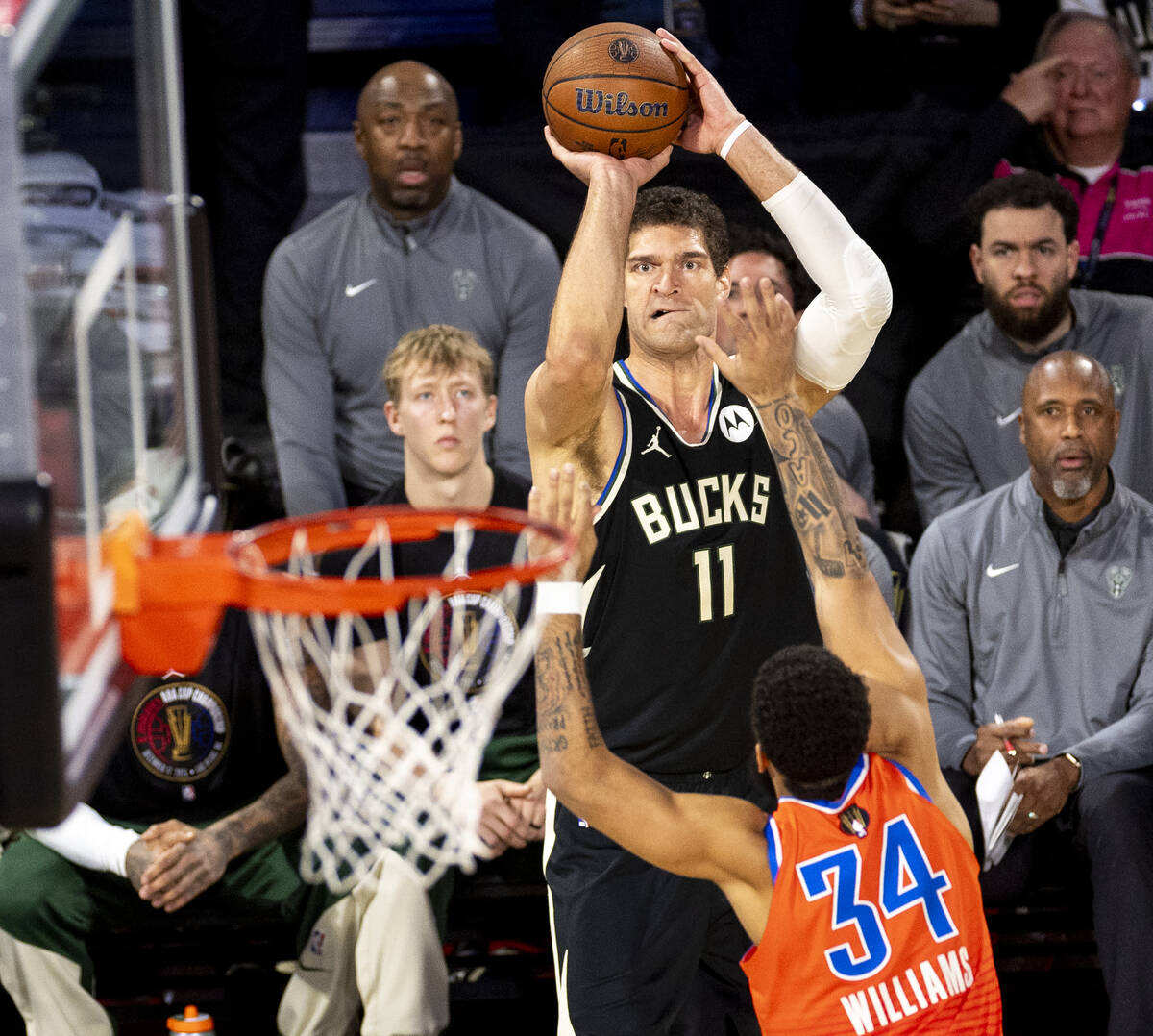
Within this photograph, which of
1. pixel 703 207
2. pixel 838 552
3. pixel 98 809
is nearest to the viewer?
pixel 838 552

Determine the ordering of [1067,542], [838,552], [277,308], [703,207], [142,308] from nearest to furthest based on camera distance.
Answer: [142,308] → [838,552] → [703,207] → [1067,542] → [277,308]

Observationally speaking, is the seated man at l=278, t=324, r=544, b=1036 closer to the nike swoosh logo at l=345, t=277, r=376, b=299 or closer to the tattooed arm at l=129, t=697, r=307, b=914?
the tattooed arm at l=129, t=697, r=307, b=914

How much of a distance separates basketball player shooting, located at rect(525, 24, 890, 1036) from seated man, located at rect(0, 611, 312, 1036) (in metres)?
1.10

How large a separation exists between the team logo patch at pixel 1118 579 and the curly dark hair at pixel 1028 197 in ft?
4.29

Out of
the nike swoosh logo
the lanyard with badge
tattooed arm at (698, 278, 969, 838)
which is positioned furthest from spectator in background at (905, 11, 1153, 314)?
tattooed arm at (698, 278, 969, 838)

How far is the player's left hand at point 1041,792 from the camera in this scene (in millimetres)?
4324

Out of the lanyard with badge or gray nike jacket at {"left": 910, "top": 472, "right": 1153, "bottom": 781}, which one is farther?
the lanyard with badge

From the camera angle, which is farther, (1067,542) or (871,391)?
(871,391)

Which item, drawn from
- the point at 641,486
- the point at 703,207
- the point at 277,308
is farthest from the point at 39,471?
the point at 277,308

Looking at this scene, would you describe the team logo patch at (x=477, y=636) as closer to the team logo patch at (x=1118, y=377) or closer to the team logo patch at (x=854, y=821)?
the team logo patch at (x=854, y=821)

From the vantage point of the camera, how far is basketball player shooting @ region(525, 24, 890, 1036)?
137 inches

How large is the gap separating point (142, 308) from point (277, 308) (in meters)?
2.46

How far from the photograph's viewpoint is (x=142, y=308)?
9.28 feet

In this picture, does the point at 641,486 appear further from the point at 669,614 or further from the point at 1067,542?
the point at 1067,542
